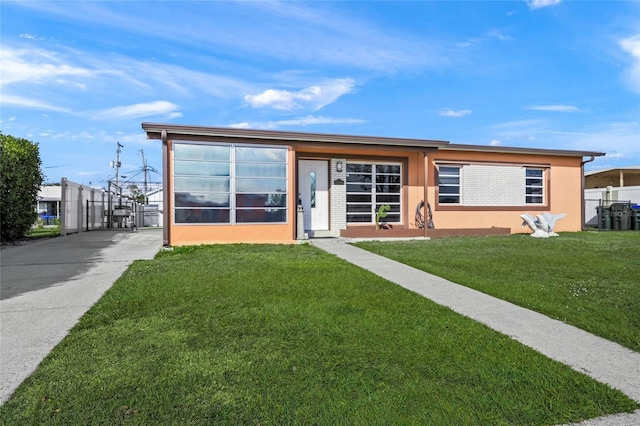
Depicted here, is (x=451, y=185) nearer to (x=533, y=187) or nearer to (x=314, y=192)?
(x=533, y=187)

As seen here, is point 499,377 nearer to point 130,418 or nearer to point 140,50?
point 130,418

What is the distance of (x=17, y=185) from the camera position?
12.7 meters

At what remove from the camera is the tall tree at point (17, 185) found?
1236cm

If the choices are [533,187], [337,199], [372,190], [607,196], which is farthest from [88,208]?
[607,196]

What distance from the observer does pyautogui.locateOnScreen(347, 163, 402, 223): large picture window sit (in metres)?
14.5

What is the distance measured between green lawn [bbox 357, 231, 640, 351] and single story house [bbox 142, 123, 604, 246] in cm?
268

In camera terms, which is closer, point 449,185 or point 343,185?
point 343,185

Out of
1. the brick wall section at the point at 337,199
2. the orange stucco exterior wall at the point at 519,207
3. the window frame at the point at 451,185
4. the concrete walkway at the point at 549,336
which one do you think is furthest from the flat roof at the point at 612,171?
the concrete walkway at the point at 549,336

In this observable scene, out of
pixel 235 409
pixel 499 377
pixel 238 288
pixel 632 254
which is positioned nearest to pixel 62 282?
pixel 238 288

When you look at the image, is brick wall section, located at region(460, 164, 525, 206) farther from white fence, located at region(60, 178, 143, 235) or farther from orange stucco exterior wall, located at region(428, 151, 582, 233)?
white fence, located at region(60, 178, 143, 235)

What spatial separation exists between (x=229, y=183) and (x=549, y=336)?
31.1ft

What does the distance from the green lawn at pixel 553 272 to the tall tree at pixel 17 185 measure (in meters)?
11.0

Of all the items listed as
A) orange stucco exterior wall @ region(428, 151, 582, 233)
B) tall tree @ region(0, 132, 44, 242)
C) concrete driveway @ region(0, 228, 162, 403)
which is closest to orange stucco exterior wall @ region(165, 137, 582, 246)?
orange stucco exterior wall @ region(428, 151, 582, 233)

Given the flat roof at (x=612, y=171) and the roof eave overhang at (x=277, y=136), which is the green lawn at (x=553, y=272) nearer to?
the roof eave overhang at (x=277, y=136)
